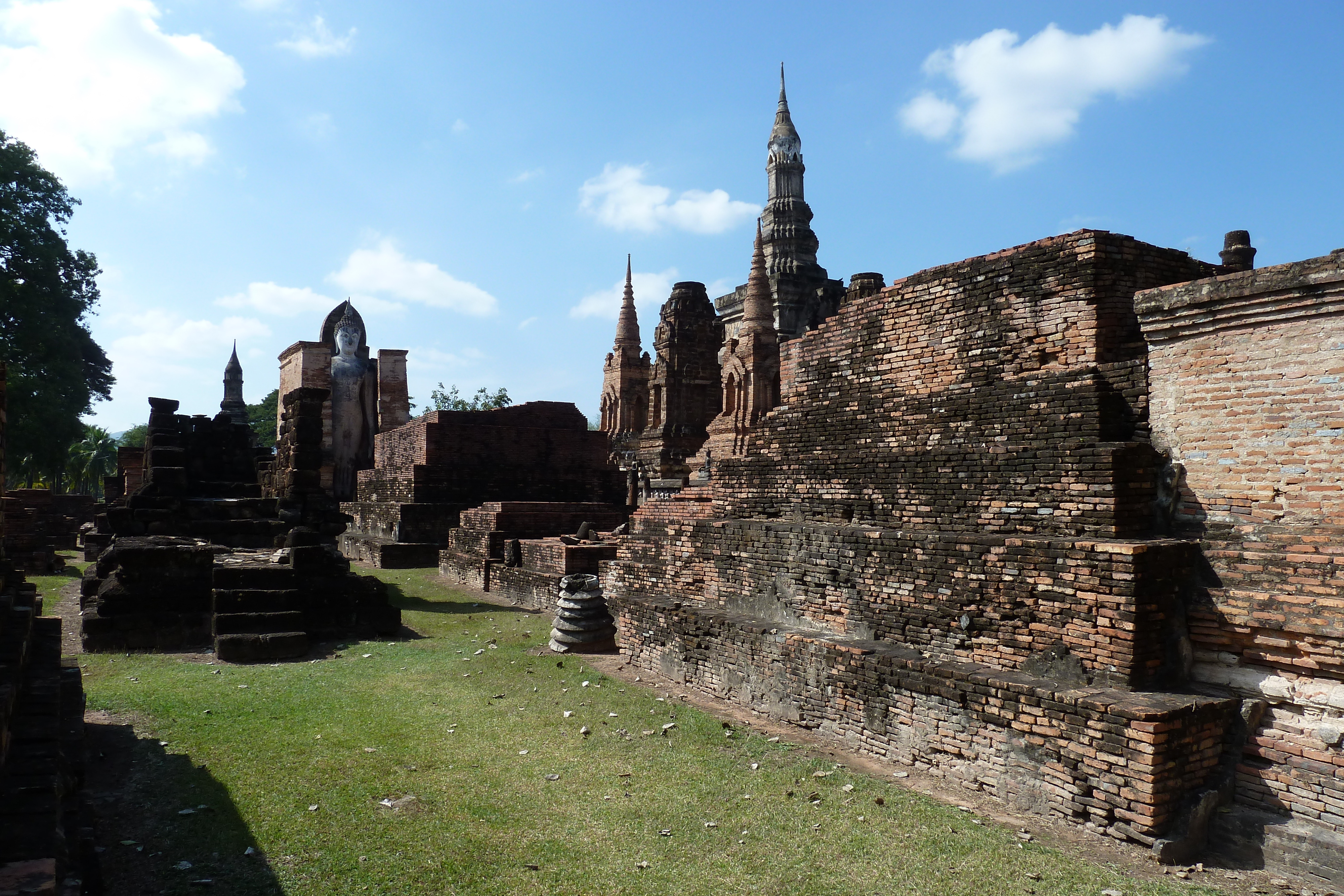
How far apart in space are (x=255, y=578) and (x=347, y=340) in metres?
16.2

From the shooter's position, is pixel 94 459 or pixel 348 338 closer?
pixel 348 338

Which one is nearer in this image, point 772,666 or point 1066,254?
point 1066,254

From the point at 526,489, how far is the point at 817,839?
51.8ft

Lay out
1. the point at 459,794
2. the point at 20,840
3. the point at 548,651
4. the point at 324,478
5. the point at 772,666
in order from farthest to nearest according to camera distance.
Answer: the point at 324,478 < the point at 548,651 < the point at 772,666 < the point at 459,794 < the point at 20,840

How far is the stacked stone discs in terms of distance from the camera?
9.19m

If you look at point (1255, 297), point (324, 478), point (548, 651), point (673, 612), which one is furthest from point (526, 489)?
point (1255, 297)

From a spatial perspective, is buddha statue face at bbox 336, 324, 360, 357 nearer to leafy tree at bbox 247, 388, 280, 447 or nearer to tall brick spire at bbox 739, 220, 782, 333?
tall brick spire at bbox 739, 220, 782, 333

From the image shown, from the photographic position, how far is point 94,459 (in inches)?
1923

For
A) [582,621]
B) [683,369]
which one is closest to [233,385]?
[683,369]

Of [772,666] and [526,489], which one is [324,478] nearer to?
[526,489]

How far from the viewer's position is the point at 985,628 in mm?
5418

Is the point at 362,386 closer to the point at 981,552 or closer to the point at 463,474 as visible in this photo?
the point at 463,474

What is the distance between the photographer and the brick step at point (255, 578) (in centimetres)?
952

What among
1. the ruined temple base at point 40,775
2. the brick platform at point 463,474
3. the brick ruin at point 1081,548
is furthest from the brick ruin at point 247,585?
the brick ruin at point 1081,548
